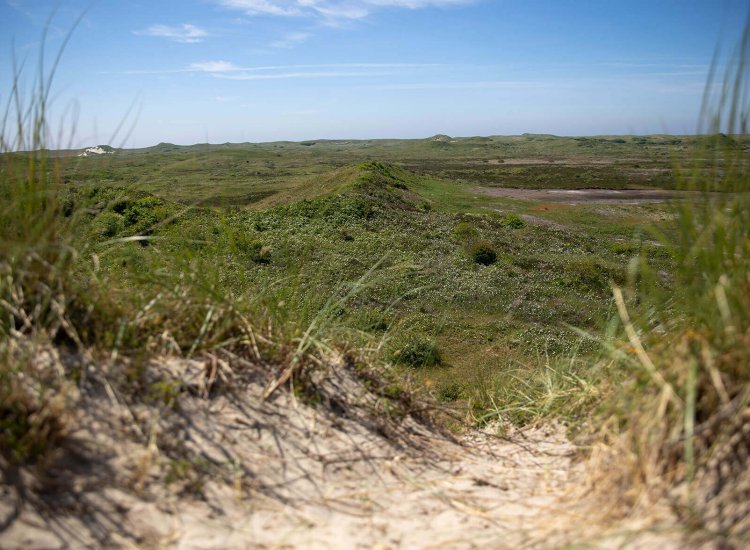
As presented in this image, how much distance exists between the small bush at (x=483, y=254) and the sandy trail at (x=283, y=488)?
16.7 m

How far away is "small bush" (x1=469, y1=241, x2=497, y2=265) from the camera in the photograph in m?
20.0

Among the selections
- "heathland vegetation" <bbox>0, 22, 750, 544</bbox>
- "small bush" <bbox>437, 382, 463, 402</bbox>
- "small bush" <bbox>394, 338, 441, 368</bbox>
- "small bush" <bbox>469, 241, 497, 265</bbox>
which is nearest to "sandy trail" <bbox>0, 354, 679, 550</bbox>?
"heathland vegetation" <bbox>0, 22, 750, 544</bbox>

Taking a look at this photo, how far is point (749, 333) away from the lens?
2.19 m

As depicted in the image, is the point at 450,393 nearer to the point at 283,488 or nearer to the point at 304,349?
the point at 304,349

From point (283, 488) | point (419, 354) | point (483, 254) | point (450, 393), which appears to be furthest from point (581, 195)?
point (283, 488)

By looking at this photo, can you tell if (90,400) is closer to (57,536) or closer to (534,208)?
(57,536)

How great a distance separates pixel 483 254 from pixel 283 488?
59.3 ft

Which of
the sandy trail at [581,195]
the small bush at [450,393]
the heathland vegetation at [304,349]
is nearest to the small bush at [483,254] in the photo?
the small bush at [450,393]

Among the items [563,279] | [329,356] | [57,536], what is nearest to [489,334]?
[563,279]

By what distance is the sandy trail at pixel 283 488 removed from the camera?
214 cm

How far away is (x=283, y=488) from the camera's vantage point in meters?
2.69

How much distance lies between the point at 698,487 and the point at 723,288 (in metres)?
0.81

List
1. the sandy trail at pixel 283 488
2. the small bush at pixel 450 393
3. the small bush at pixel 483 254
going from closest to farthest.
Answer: the sandy trail at pixel 283 488 < the small bush at pixel 450 393 < the small bush at pixel 483 254

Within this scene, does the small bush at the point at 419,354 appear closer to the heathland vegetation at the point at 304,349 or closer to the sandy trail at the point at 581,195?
the heathland vegetation at the point at 304,349
